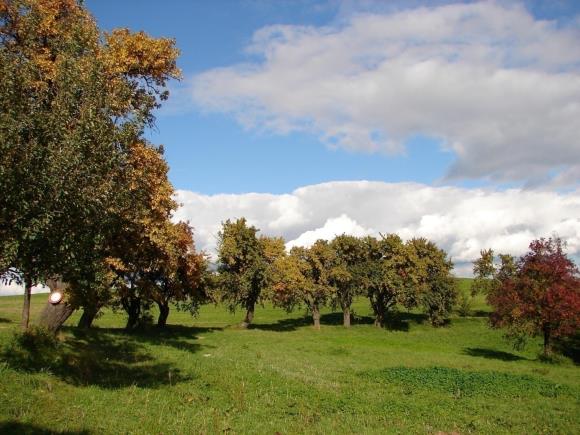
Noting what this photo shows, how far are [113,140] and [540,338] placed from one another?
62281mm

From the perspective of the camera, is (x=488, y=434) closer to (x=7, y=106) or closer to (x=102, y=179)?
(x=102, y=179)

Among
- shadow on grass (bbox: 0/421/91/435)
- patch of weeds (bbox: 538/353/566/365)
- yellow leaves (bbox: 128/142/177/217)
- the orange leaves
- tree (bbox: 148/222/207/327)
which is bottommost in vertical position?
patch of weeds (bbox: 538/353/566/365)

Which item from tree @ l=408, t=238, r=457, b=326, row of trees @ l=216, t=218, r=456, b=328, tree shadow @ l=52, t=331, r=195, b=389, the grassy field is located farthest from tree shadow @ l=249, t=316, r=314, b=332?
tree shadow @ l=52, t=331, r=195, b=389

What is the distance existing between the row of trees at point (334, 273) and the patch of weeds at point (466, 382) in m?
39.9

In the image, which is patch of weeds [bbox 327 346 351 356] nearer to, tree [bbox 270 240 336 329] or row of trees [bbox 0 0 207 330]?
tree [bbox 270 240 336 329]

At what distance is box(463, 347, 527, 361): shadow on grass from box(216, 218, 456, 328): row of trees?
20.3 meters

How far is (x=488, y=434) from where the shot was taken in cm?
1923

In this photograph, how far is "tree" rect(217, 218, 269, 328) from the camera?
69.0m

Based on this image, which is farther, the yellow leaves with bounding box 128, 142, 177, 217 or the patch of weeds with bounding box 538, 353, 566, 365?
the patch of weeds with bounding box 538, 353, 566, 365

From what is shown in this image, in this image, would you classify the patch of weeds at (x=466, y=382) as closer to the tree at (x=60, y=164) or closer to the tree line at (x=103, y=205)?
the tree line at (x=103, y=205)

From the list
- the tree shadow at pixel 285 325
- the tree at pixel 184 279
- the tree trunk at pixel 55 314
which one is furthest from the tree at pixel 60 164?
the tree shadow at pixel 285 325

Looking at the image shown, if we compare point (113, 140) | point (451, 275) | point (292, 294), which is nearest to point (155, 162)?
point (113, 140)

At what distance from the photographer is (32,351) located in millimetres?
23484

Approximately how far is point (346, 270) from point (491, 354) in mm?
28942
